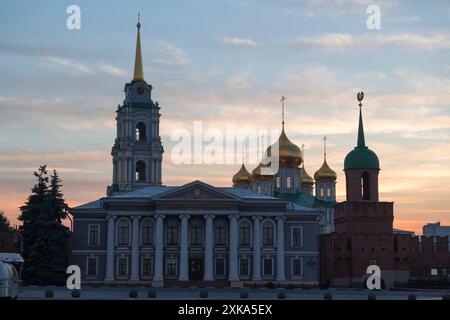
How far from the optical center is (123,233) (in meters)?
70.3

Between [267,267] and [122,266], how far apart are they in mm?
12877

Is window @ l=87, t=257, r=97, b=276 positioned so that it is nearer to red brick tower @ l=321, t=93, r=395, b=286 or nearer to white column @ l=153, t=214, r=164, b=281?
white column @ l=153, t=214, r=164, b=281

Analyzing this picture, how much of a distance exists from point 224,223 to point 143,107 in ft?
93.9

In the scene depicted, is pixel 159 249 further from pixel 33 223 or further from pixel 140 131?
pixel 140 131

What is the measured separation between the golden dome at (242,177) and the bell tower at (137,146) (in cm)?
1419

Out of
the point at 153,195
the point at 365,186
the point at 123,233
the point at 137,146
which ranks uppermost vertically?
the point at 137,146

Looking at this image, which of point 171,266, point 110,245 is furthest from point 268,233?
point 110,245

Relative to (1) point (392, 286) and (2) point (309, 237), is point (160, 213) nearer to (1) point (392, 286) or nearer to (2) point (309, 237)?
(2) point (309, 237)

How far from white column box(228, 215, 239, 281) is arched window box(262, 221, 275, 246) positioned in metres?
2.94

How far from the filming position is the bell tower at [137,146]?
93375mm

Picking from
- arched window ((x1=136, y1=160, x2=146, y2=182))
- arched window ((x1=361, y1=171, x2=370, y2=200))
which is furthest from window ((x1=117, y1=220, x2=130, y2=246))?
arched window ((x1=136, y1=160, x2=146, y2=182))

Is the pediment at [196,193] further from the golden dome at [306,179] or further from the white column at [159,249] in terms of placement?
the golden dome at [306,179]
